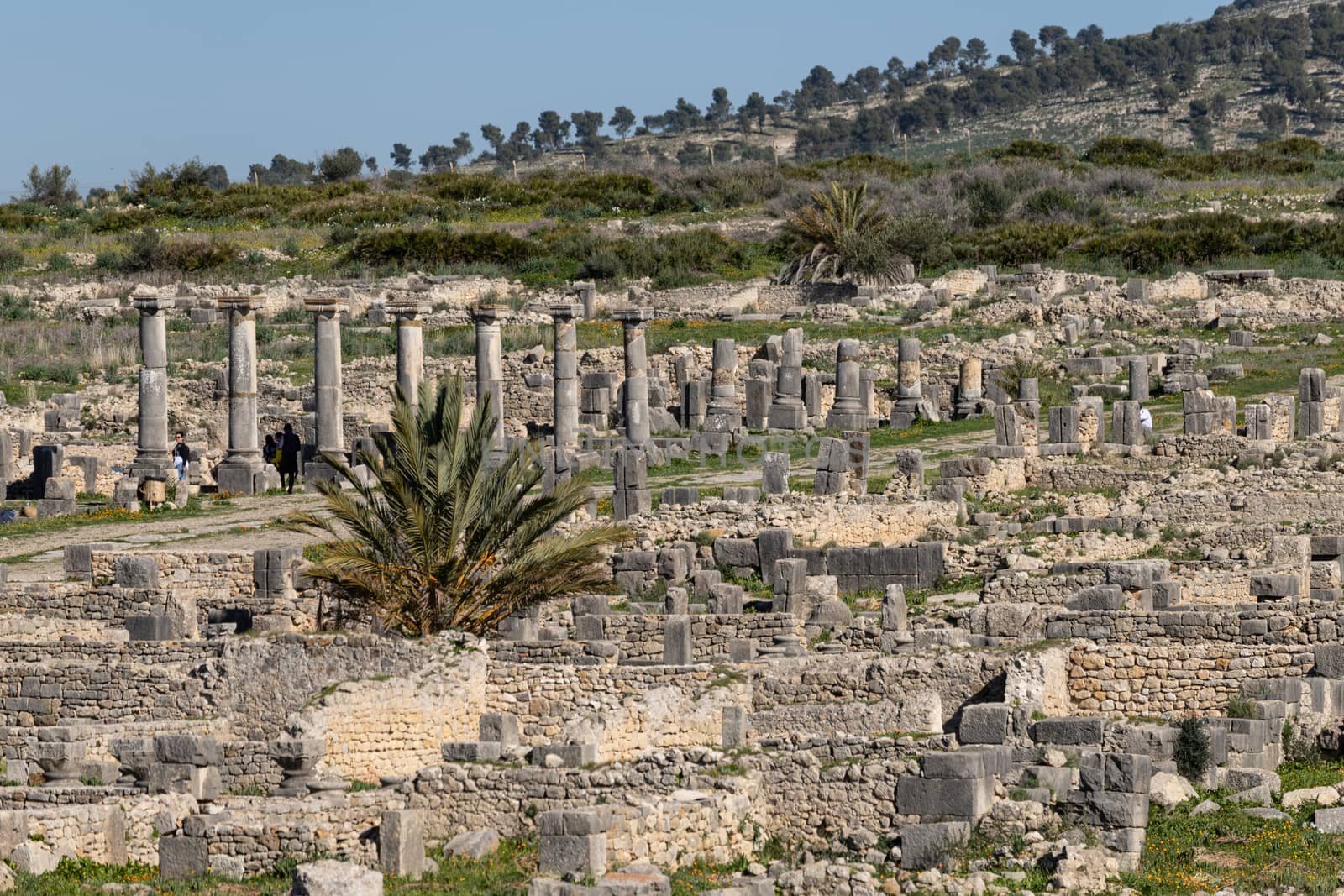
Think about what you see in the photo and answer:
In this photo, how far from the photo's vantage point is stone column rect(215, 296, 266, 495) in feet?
132

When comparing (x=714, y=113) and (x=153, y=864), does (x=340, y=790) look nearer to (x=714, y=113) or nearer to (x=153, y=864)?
(x=153, y=864)

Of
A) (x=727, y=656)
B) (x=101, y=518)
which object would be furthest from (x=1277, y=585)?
(x=101, y=518)

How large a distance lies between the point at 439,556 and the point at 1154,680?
7.20m

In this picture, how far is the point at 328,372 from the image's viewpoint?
42406mm

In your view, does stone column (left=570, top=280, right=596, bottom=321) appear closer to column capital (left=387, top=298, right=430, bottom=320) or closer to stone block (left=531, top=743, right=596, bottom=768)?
column capital (left=387, top=298, right=430, bottom=320)

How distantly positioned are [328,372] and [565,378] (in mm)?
5117

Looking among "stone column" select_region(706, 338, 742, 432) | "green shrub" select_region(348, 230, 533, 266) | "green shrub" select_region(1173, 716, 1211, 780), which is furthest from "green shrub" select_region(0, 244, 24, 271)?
"green shrub" select_region(1173, 716, 1211, 780)

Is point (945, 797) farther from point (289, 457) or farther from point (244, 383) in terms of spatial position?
point (244, 383)

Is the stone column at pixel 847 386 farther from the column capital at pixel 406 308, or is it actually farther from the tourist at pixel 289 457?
the tourist at pixel 289 457

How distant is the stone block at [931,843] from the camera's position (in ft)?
56.2

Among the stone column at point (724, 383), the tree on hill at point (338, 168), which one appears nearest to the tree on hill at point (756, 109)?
the tree on hill at point (338, 168)

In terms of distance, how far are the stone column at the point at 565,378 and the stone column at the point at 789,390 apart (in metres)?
3.71

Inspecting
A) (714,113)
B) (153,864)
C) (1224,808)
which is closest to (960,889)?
(1224,808)

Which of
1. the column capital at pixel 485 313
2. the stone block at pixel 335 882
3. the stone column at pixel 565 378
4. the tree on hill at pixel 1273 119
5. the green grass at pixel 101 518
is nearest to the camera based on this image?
the stone block at pixel 335 882
